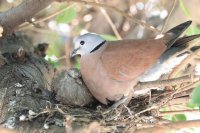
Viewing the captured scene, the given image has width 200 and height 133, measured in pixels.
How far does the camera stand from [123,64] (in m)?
2.65

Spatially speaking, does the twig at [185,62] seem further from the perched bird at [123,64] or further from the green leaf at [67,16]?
the green leaf at [67,16]

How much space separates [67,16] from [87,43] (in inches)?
20.5

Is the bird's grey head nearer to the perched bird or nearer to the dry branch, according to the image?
the perched bird

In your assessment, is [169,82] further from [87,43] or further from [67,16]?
[67,16]

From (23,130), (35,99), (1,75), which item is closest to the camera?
(23,130)

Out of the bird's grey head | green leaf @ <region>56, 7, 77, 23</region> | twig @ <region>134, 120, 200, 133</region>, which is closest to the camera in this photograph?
twig @ <region>134, 120, 200, 133</region>

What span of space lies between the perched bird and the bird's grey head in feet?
0.45

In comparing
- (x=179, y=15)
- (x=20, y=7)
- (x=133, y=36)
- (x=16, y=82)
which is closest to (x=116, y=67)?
(x=16, y=82)

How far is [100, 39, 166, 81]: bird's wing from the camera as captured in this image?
264cm

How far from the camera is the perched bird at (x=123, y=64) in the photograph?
8.67 feet

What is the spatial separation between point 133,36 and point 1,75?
1.55m

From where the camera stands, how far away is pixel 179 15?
3.58m

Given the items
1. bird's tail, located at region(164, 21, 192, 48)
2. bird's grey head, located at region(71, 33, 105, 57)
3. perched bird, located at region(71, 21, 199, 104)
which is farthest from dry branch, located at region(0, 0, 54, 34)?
bird's tail, located at region(164, 21, 192, 48)

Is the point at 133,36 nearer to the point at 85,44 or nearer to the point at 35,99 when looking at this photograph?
the point at 85,44
